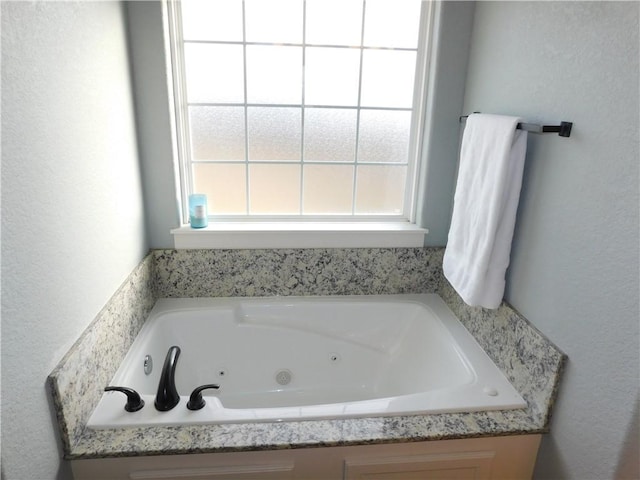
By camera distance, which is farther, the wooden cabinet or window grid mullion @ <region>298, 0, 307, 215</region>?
window grid mullion @ <region>298, 0, 307, 215</region>

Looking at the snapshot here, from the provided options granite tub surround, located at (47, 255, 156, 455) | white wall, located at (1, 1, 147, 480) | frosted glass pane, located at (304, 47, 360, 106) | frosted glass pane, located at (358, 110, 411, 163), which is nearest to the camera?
white wall, located at (1, 1, 147, 480)

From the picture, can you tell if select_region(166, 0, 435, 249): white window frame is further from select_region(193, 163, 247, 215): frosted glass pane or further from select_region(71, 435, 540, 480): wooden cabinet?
select_region(71, 435, 540, 480): wooden cabinet

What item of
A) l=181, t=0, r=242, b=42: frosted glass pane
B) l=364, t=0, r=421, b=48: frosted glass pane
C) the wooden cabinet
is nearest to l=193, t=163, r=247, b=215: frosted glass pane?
l=181, t=0, r=242, b=42: frosted glass pane

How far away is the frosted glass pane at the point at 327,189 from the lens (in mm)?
2062

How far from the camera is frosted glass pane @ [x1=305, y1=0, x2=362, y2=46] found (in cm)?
185

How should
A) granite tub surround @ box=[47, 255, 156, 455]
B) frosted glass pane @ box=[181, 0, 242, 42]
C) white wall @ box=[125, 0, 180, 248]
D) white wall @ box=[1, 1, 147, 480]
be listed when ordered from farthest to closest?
1. frosted glass pane @ box=[181, 0, 242, 42]
2. white wall @ box=[125, 0, 180, 248]
3. granite tub surround @ box=[47, 255, 156, 455]
4. white wall @ box=[1, 1, 147, 480]

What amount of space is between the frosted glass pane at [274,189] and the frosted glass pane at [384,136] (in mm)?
354

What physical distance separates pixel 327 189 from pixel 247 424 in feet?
3.87

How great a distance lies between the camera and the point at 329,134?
202 centimetres

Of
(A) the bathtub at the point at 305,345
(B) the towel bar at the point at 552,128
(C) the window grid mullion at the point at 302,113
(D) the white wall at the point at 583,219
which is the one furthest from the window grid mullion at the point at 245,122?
(B) the towel bar at the point at 552,128

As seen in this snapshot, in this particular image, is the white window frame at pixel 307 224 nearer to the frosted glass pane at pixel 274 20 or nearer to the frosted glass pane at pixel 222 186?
the frosted glass pane at pixel 222 186

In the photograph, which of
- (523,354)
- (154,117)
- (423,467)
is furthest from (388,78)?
(423,467)

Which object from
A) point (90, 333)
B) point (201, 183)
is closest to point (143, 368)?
point (90, 333)

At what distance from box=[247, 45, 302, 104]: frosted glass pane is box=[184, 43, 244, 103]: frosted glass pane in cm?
5
